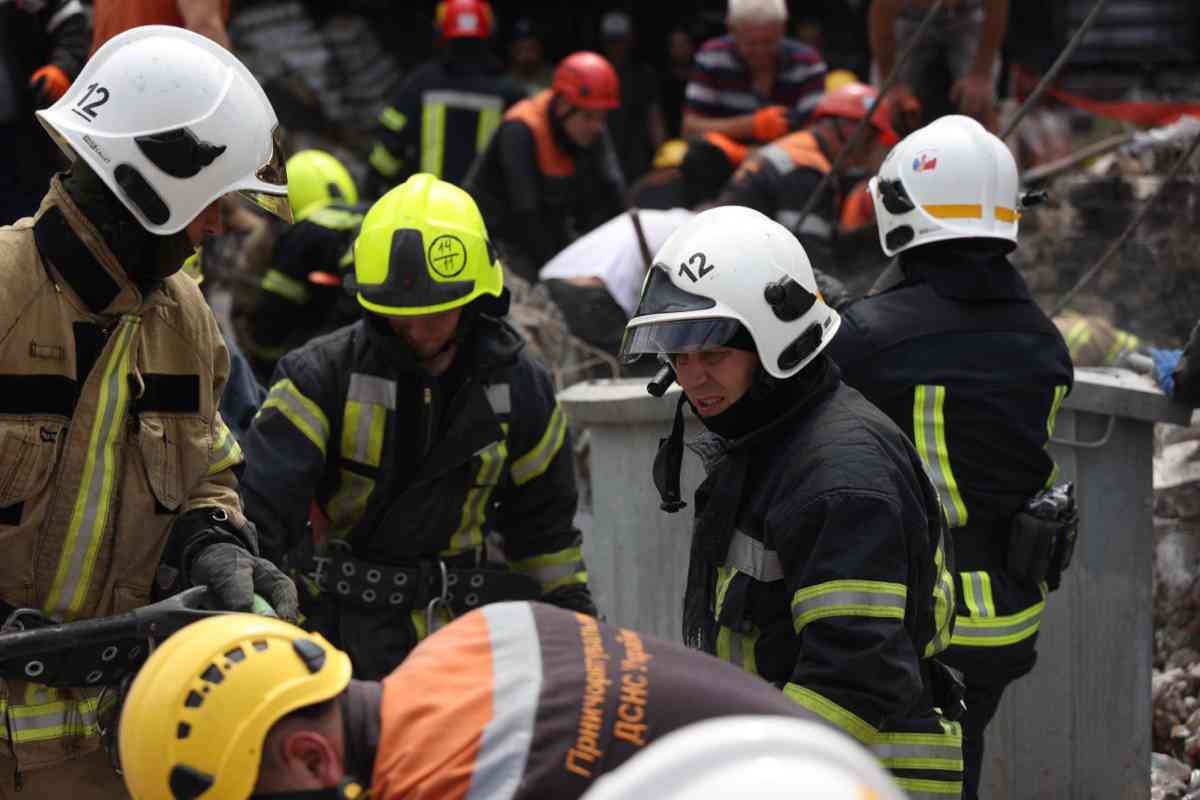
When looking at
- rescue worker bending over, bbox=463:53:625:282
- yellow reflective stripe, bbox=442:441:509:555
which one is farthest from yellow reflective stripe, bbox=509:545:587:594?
rescue worker bending over, bbox=463:53:625:282

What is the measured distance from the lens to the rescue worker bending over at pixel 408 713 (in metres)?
2.38

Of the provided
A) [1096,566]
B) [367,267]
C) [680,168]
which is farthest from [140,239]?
[680,168]

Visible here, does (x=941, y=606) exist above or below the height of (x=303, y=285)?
above

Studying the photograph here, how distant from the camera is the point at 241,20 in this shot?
13562 millimetres

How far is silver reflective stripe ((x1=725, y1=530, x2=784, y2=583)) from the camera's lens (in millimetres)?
3350

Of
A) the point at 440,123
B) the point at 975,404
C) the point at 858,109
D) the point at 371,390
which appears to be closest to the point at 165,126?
the point at 371,390

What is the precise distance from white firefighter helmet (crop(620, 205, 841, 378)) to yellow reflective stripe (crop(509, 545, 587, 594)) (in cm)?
141

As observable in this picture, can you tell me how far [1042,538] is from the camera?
414cm

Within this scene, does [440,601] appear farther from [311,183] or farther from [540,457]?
[311,183]

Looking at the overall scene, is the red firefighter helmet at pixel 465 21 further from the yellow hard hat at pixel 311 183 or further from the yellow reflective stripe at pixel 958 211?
the yellow reflective stripe at pixel 958 211

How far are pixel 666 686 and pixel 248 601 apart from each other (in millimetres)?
1216

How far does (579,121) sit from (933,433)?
4609 millimetres

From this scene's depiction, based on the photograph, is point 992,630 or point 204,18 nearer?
point 992,630

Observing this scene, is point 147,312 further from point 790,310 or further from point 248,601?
point 790,310
